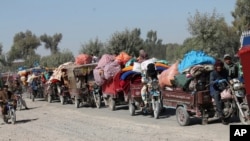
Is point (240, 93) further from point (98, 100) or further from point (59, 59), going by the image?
point (59, 59)

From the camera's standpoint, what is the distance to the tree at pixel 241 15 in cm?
4744

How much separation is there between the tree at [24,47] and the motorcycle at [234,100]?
75824 millimetres

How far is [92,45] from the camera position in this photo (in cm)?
5081

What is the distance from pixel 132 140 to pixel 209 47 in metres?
30.4

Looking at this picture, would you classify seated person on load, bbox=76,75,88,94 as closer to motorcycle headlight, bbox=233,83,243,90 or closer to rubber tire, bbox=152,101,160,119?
rubber tire, bbox=152,101,160,119

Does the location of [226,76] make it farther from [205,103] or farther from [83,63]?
[83,63]

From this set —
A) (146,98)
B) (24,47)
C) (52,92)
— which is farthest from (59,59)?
(146,98)

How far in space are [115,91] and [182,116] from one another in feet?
20.5

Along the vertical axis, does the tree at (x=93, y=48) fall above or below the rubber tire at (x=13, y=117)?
above

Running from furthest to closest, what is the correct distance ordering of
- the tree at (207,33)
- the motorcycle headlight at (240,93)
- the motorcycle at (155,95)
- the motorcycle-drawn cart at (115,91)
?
the tree at (207,33) → the motorcycle-drawn cart at (115,91) → the motorcycle at (155,95) → the motorcycle headlight at (240,93)

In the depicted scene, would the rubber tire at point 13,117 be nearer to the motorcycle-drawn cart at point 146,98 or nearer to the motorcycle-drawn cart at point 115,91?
the motorcycle-drawn cart at point 115,91

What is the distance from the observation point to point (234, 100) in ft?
41.7

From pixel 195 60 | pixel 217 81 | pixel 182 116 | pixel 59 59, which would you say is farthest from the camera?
pixel 59 59

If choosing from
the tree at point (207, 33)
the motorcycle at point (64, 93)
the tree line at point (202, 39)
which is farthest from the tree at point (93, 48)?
the motorcycle at point (64, 93)
